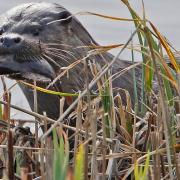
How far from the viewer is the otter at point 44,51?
4215 millimetres

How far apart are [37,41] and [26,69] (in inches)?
13.9

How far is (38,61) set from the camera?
4.29 m

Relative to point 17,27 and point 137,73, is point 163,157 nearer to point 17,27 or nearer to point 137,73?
point 17,27

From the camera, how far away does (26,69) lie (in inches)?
165

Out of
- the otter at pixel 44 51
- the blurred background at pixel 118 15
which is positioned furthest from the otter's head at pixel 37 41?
the blurred background at pixel 118 15

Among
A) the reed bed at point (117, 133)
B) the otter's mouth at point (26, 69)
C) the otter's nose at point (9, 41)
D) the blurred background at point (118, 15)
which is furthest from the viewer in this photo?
the blurred background at point (118, 15)

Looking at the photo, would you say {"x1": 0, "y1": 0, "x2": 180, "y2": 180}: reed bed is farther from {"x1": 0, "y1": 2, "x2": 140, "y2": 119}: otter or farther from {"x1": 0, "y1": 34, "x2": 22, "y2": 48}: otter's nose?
{"x1": 0, "y1": 34, "x2": 22, "y2": 48}: otter's nose

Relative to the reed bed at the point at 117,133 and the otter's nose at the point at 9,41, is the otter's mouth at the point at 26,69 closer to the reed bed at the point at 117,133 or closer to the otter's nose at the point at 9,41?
the otter's nose at the point at 9,41

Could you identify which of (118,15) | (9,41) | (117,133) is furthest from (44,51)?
(118,15)

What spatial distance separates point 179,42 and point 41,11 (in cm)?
304

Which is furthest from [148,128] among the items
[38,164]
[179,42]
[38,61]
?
[179,42]

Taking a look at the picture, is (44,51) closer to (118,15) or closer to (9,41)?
(9,41)

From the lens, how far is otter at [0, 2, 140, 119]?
4215 millimetres

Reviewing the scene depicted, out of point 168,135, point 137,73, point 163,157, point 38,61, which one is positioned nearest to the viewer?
point 168,135
